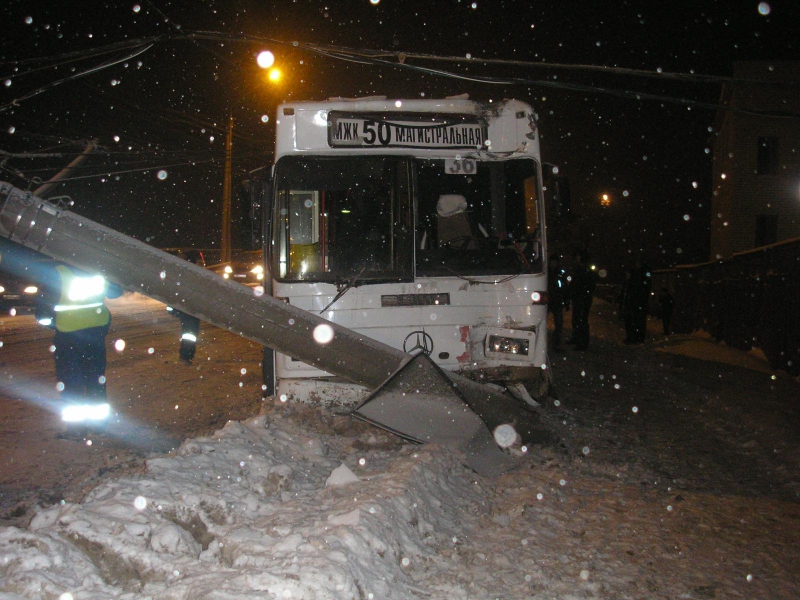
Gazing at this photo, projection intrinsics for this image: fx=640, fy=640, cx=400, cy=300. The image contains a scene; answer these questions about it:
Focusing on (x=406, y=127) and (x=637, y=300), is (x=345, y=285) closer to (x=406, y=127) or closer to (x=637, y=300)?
(x=406, y=127)

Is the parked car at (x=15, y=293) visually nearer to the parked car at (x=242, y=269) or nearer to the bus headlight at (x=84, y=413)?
the parked car at (x=242, y=269)

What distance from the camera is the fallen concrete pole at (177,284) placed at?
5.39 m

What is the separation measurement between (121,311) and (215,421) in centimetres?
1537

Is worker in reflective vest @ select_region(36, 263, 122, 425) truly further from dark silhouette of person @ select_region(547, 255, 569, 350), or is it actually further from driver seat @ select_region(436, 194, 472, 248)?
dark silhouette of person @ select_region(547, 255, 569, 350)

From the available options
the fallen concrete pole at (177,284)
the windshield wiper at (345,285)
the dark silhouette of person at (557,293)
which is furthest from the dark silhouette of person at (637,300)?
the windshield wiper at (345,285)

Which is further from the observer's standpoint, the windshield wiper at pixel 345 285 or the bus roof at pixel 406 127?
the bus roof at pixel 406 127

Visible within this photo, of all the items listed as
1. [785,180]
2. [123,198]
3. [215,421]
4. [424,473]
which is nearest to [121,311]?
[215,421]

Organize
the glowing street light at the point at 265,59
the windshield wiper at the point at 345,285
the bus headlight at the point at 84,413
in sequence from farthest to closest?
the glowing street light at the point at 265,59, the bus headlight at the point at 84,413, the windshield wiper at the point at 345,285

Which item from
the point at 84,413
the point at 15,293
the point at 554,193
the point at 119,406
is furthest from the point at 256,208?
the point at 15,293

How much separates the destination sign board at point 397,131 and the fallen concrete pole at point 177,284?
1.82m

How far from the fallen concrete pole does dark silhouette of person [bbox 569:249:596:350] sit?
25.0 ft

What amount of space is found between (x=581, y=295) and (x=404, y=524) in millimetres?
9592

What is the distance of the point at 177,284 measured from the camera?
17.7 feet

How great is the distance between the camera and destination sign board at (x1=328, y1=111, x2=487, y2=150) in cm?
618
